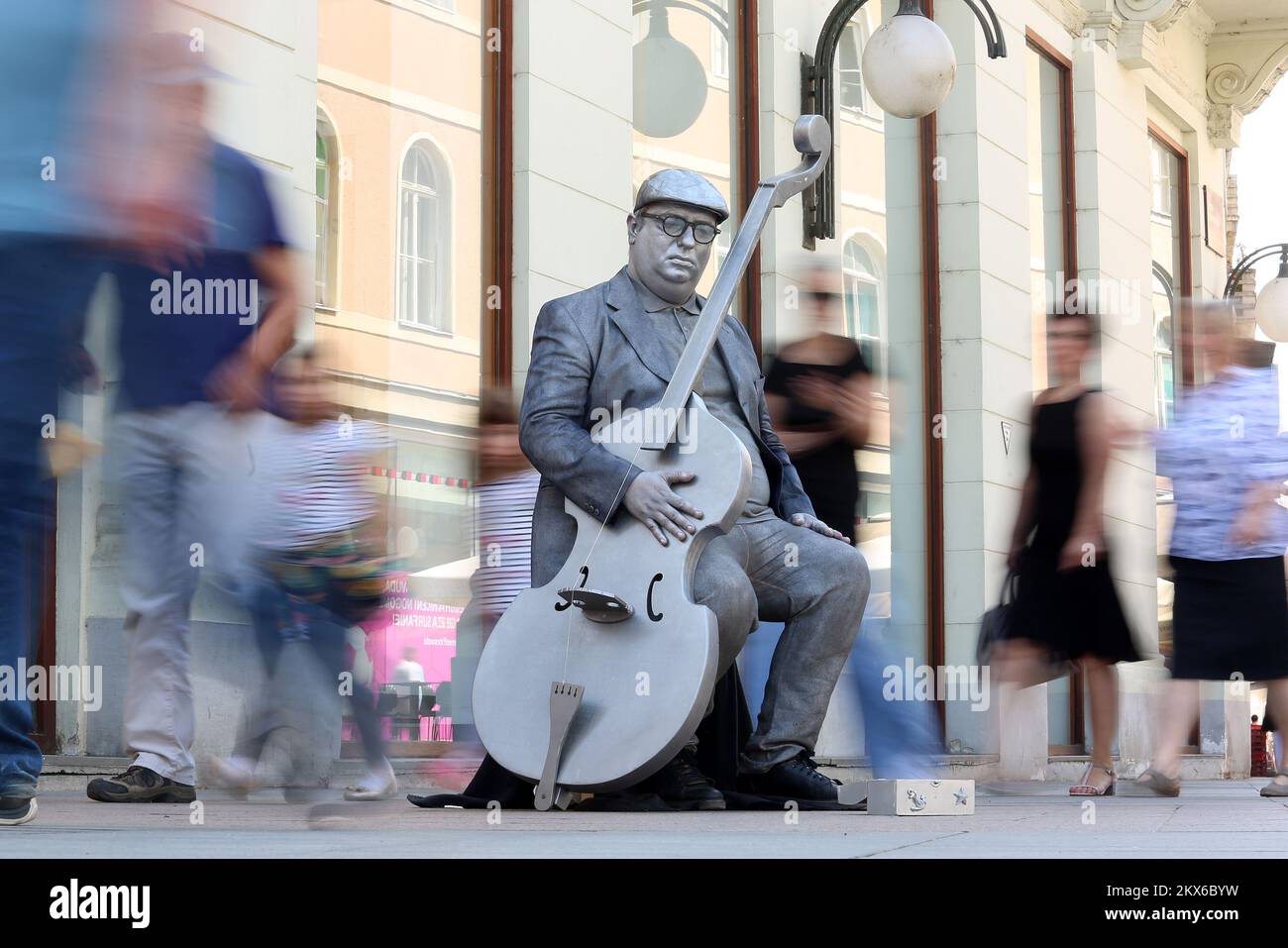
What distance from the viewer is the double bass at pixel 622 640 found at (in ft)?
16.7

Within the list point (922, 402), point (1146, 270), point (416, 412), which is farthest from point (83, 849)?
point (1146, 270)

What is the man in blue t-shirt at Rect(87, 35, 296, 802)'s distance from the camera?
495cm

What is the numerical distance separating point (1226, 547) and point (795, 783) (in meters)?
2.85

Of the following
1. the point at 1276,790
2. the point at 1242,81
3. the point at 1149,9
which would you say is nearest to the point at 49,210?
the point at 1276,790

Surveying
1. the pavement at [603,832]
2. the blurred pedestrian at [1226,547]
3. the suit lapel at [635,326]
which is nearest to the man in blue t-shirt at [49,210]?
the pavement at [603,832]

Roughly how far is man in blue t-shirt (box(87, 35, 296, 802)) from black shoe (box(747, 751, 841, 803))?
Answer: 60.4 inches

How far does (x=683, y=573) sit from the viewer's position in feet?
16.9

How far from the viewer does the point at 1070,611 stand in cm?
798

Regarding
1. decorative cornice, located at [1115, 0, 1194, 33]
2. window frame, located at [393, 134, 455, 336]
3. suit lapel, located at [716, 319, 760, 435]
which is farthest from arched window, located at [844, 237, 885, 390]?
suit lapel, located at [716, 319, 760, 435]

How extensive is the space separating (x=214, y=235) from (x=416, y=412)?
3.33 metres

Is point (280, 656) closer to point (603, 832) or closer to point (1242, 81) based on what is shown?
point (603, 832)

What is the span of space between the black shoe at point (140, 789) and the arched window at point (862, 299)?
7443 millimetres

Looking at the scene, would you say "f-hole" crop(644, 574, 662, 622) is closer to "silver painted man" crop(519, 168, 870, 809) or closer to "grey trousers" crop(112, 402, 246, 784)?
"silver painted man" crop(519, 168, 870, 809)
